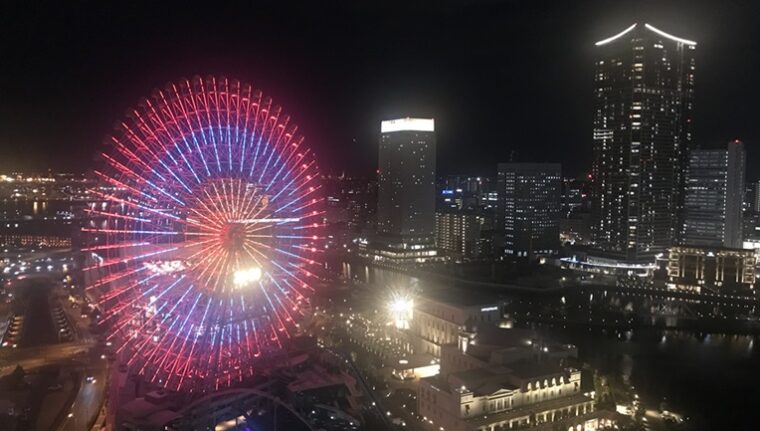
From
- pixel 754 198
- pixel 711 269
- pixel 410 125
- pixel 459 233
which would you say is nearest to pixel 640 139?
pixel 711 269

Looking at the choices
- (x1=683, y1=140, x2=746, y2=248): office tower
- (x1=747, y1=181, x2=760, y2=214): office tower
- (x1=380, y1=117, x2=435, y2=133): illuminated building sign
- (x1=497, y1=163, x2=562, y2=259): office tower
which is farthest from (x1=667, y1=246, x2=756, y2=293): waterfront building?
(x1=747, y1=181, x2=760, y2=214): office tower

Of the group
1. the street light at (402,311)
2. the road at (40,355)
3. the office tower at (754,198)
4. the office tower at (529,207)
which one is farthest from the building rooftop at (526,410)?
the office tower at (754,198)

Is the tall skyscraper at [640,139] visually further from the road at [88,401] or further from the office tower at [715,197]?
the road at [88,401]

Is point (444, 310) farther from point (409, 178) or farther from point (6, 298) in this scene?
point (409, 178)

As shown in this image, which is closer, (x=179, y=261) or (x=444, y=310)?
(x=179, y=261)

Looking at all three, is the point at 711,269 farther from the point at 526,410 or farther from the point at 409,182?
the point at 526,410

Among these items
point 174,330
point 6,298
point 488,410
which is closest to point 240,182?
point 174,330

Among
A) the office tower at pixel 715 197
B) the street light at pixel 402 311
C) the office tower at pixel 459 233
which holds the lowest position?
the street light at pixel 402 311
